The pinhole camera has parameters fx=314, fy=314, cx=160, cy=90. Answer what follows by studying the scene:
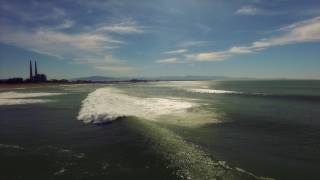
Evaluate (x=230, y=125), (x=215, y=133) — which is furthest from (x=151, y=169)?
(x=230, y=125)

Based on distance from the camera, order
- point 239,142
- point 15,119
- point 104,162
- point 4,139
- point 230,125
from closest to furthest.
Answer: point 104,162, point 239,142, point 4,139, point 230,125, point 15,119

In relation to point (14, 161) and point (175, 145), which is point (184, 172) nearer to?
point (175, 145)

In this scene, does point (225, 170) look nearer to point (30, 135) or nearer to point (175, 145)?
point (175, 145)

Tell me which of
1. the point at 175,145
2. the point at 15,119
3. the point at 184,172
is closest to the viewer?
the point at 184,172

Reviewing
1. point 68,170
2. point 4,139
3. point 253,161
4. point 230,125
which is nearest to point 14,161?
point 68,170

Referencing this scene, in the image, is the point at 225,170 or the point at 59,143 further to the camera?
the point at 59,143

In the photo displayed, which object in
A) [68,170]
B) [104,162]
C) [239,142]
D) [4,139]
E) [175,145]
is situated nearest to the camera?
[68,170]

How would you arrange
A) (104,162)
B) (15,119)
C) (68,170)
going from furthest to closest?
(15,119) < (104,162) < (68,170)

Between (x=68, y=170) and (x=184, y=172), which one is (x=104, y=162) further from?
(x=184, y=172)

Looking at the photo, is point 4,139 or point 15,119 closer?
point 4,139
